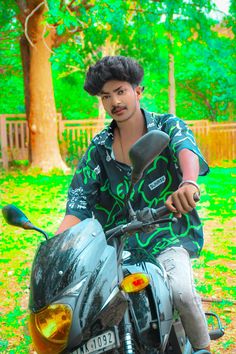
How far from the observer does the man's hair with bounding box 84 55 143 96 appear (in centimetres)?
268

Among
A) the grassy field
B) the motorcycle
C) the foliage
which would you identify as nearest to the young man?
the motorcycle

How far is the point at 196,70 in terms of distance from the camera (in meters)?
28.9

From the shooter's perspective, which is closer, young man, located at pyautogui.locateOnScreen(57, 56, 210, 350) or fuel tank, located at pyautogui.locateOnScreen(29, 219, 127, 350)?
fuel tank, located at pyautogui.locateOnScreen(29, 219, 127, 350)

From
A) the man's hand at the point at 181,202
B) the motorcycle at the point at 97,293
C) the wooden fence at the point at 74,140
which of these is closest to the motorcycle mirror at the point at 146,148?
the motorcycle at the point at 97,293

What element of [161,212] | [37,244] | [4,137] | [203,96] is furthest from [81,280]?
[203,96]

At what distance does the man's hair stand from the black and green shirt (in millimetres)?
220

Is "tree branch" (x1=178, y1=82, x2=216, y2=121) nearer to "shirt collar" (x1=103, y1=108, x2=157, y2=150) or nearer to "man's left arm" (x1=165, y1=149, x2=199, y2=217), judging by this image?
"shirt collar" (x1=103, y1=108, x2=157, y2=150)

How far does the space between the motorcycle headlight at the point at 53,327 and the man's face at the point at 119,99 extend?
1.17 metres

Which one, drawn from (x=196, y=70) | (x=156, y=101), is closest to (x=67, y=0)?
(x=196, y=70)

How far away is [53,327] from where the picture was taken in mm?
1826

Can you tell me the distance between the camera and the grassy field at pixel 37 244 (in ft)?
14.9

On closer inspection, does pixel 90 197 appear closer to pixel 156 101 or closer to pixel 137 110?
pixel 137 110

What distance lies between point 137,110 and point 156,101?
3296 centimetres

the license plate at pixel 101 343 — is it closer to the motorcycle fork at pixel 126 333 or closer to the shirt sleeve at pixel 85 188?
the motorcycle fork at pixel 126 333
